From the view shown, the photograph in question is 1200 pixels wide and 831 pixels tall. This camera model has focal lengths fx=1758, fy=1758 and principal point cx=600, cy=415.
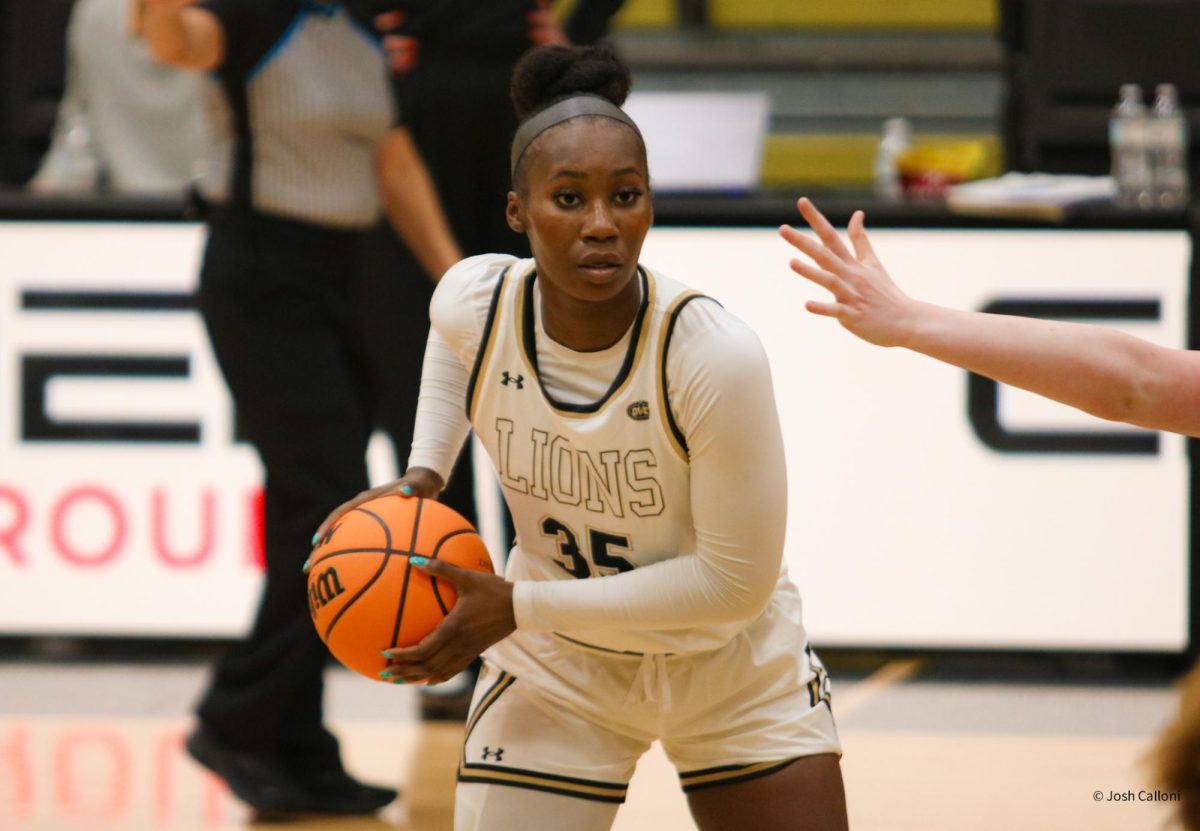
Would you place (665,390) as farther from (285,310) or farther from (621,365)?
(285,310)

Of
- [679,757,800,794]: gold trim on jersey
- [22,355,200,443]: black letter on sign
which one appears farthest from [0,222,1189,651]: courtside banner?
[679,757,800,794]: gold trim on jersey

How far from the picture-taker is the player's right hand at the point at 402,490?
2994 mm

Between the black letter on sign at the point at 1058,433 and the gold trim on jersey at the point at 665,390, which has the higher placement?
the gold trim on jersey at the point at 665,390

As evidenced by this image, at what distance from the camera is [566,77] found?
2785 mm

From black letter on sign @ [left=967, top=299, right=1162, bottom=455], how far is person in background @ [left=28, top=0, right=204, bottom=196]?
3.75m

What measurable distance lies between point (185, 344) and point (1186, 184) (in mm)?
3410

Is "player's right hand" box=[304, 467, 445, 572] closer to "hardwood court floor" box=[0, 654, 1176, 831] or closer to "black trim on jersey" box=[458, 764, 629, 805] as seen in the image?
"black trim on jersey" box=[458, 764, 629, 805]

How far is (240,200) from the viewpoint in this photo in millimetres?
4148

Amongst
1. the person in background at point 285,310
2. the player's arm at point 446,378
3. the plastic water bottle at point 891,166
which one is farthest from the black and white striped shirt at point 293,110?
the plastic water bottle at point 891,166

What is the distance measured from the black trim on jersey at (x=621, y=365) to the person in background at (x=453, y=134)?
7.31 feet

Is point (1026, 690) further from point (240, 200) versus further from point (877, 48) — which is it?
point (877, 48)

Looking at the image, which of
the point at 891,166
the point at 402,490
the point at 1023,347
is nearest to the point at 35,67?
the point at 891,166

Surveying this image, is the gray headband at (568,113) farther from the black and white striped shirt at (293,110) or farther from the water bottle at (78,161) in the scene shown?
the water bottle at (78,161)

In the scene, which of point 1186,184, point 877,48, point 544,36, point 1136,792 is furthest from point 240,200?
point 877,48
